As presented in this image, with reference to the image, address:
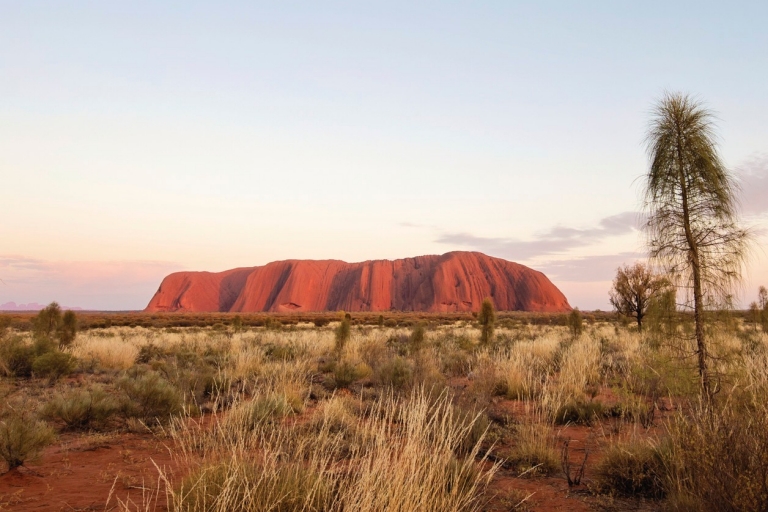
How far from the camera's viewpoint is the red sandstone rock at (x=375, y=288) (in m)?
105

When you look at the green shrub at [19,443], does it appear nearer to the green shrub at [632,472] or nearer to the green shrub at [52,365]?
the green shrub at [632,472]

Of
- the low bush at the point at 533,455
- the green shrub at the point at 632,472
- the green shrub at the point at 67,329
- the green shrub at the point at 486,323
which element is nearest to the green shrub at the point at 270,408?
the low bush at the point at 533,455

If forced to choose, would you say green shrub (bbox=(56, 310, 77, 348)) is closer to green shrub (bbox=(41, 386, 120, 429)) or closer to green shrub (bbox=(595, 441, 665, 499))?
green shrub (bbox=(41, 386, 120, 429))

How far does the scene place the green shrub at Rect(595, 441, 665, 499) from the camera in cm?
444

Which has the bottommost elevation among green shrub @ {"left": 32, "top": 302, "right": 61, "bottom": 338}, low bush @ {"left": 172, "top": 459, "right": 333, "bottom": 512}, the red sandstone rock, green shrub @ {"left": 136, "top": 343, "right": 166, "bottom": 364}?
green shrub @ {"left": 136, "top": 343, "right": 166, "bottom": 364}

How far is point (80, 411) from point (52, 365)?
197 inches

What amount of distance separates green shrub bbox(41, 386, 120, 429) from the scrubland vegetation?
2 cm

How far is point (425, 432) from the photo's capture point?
3576mm

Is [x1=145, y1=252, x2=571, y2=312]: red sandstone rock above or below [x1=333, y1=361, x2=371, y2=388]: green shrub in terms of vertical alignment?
above

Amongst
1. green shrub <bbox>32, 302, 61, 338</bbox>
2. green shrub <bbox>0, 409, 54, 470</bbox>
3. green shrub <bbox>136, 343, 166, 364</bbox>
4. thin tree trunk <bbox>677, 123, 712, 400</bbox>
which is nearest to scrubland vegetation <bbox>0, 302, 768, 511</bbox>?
green shrub <bbox>0, 409, 54, 470</bbox>

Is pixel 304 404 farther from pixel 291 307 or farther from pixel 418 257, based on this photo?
pixel 418 257

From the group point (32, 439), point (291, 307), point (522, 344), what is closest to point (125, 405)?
point (32, 439)

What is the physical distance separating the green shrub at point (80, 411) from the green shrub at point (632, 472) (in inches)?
257

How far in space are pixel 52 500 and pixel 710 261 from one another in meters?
6.78
